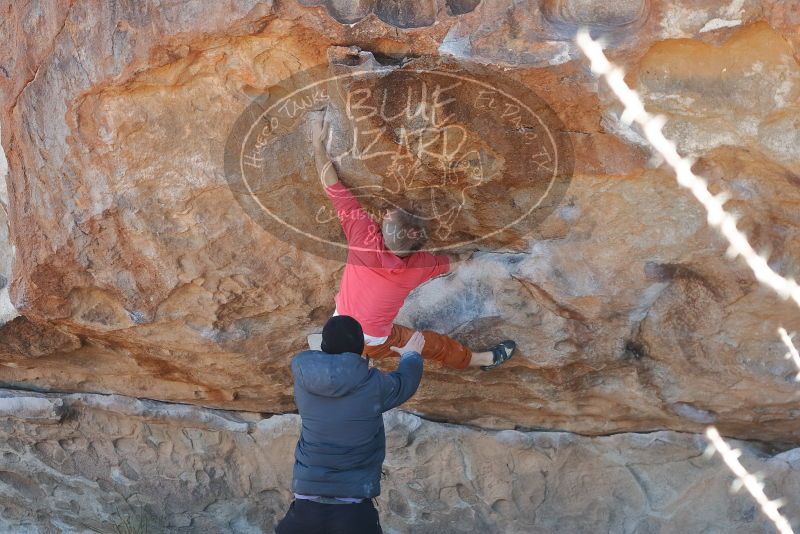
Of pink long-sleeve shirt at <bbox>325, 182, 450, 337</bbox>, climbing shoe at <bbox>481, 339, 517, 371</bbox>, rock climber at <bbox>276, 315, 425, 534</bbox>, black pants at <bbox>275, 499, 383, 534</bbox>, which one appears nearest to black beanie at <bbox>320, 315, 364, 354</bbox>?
rock climber at <bbox>276, 315, 425, 534</bbox>

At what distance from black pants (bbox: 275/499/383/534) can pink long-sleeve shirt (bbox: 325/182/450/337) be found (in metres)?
0.55

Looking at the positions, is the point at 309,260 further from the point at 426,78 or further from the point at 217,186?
the point at 426,78

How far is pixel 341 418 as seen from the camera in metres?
2.25

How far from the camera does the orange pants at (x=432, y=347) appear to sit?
2.70 meters

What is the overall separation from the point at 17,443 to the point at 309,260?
1588mm

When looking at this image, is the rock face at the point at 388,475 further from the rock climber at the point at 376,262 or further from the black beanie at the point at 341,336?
the black beanie at the point at 341,336

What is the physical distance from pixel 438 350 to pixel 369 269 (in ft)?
1.18

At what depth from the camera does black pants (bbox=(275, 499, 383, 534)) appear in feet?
7.48

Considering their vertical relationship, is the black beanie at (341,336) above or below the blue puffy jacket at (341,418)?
above

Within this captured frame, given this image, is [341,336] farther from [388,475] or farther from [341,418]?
[388,475]

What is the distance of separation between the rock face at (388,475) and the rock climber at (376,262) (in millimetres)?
633

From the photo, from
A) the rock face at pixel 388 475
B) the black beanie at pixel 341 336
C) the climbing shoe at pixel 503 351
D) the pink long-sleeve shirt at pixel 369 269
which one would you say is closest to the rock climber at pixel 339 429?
the black beanie at pixel 341 336

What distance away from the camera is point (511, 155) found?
2377 mm

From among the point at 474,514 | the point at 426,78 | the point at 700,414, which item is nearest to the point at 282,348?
the point at 474,514
